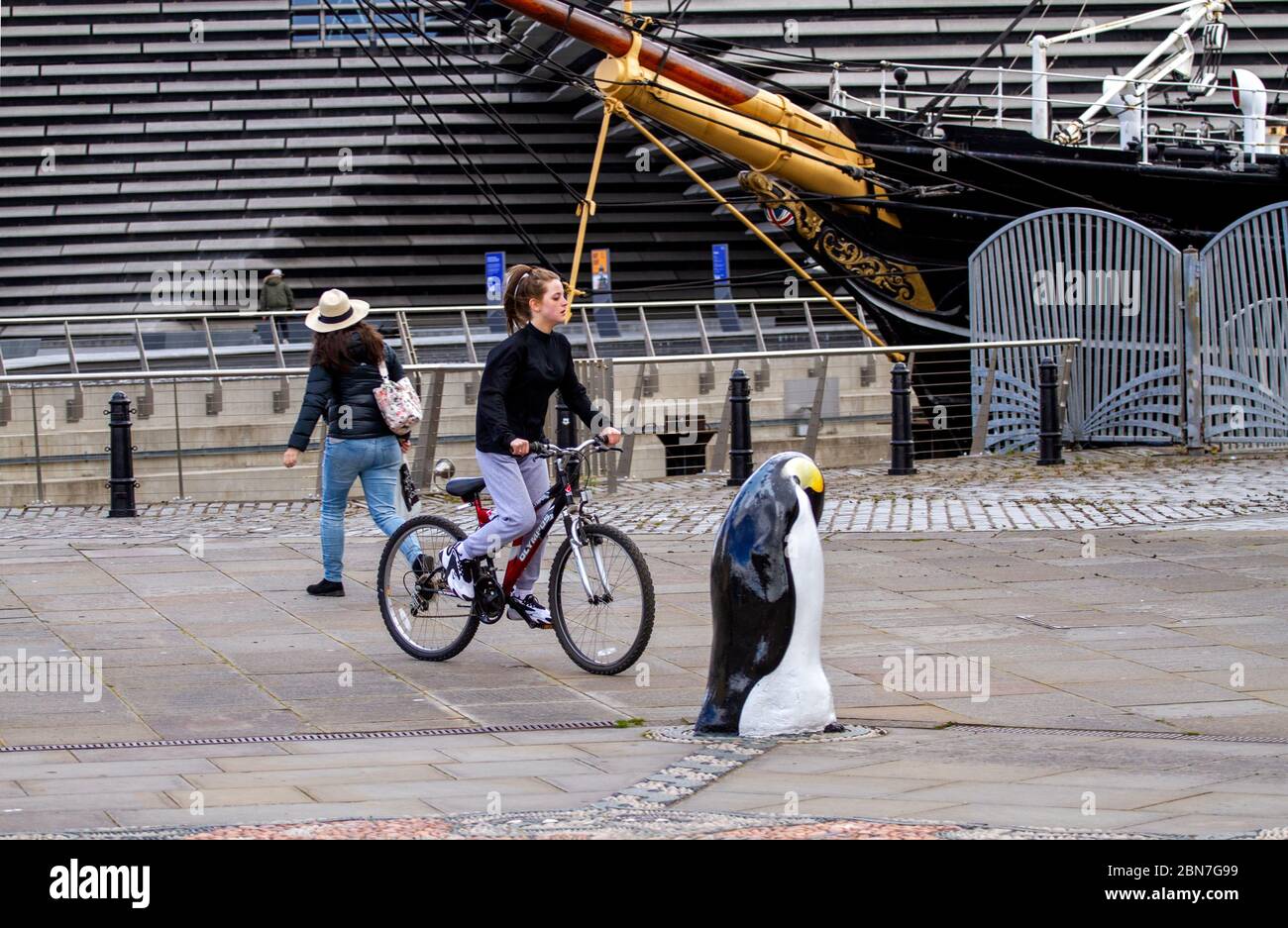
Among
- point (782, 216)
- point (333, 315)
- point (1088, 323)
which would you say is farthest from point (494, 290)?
point (333, 315)

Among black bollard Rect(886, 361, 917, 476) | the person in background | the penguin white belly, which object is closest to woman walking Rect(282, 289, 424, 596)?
the penguin white belly

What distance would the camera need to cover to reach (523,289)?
844 cm

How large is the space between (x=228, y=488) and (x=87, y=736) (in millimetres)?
8765

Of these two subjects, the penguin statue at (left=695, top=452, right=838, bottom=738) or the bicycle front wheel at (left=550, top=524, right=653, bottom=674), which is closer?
the penguin statue at (left=695, top=452, right=838, bottom=738)

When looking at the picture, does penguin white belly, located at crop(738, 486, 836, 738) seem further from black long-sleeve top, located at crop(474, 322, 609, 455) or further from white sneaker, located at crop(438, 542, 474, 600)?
white sneaker, located at crop(438, 542, 474, 600)

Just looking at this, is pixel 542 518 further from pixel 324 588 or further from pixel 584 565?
pixel 324 588

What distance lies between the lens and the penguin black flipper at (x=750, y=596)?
6.93m

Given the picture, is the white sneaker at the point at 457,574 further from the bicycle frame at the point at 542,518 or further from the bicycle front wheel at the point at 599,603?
the bicycle front wheel at the point at 599,603

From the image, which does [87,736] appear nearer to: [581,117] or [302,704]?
[302,704]

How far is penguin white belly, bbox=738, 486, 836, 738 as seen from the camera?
6.95 meters

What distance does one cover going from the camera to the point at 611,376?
639 inches

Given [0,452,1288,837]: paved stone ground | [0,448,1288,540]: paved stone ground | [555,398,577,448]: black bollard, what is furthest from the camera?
[555,398,577,448]: black bollard

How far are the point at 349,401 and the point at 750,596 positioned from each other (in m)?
3.77

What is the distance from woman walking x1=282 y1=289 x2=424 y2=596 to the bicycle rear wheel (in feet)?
3.86
